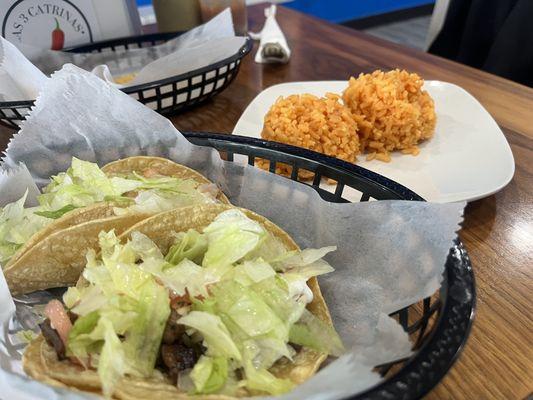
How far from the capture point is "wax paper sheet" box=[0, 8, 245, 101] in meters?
1.24

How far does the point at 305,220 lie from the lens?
0.87m

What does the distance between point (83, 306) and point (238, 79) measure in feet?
4.16

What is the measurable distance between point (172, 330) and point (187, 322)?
0.11 ft

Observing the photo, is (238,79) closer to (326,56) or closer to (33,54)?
(326,56)

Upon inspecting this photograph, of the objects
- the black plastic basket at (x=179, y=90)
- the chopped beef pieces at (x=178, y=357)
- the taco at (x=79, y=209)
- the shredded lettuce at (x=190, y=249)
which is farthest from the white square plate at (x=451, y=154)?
the chopped beef pieces at (x=178, y=357)

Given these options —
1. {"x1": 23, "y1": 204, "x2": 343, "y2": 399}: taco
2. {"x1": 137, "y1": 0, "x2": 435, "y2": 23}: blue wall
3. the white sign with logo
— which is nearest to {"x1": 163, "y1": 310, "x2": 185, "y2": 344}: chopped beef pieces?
{"x1": 23, "y1": 204, "x2": 343, "y2": 399}: taco

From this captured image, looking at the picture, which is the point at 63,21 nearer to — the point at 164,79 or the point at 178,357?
the point at 164,79

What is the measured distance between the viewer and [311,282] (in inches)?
29.4

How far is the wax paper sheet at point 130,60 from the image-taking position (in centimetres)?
124

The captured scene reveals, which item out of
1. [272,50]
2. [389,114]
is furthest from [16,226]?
[272,50]

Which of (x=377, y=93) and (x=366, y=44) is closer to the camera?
(x=377, y=93)

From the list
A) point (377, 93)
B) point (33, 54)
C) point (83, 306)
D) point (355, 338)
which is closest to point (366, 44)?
point (377, 93)

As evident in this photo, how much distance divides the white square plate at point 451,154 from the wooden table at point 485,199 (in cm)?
6

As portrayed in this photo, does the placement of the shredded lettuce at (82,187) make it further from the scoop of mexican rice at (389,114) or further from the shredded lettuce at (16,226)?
the scoop of mexican rice at (389,114)
